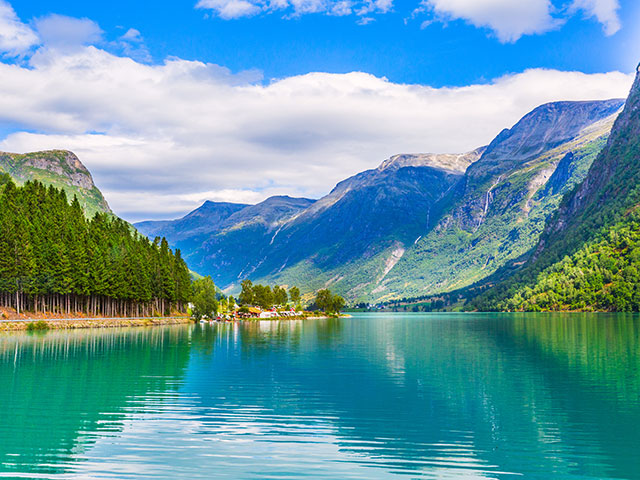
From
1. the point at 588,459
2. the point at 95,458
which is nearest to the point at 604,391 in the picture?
the point at 588,459

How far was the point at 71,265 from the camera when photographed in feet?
451

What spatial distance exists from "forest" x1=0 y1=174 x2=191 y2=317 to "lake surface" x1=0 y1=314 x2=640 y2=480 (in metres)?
81.9

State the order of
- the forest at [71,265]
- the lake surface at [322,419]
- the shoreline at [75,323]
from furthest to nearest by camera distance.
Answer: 1. the forest at [71,265]
2. the shoreline at [75,323]
3. the lake surface at [322,419]

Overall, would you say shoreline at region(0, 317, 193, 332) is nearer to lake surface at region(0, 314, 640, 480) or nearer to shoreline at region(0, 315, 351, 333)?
shoreline at region(0, 315, 351, 333)

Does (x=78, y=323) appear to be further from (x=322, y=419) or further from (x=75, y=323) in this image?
(x=322, y=419)

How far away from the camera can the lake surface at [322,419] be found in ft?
70.1

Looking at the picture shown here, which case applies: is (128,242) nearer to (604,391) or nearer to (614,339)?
(614,339)

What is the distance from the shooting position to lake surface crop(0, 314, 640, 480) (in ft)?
70.1

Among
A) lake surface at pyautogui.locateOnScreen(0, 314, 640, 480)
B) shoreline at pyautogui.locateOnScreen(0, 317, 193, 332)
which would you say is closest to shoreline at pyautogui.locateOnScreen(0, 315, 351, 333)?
shoreline at pyautogui.locateOnScreen(0, 317, 193, 332)

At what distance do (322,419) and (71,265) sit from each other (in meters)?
124

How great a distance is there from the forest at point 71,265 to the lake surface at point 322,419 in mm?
81867

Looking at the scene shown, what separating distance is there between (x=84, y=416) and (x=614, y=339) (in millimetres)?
78876

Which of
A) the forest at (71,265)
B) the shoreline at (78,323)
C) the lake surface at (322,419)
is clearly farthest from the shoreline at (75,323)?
the lake surface at (322,419)

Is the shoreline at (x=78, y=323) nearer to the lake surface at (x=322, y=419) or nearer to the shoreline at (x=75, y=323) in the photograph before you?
the shoreline at (x=75, y=323)
